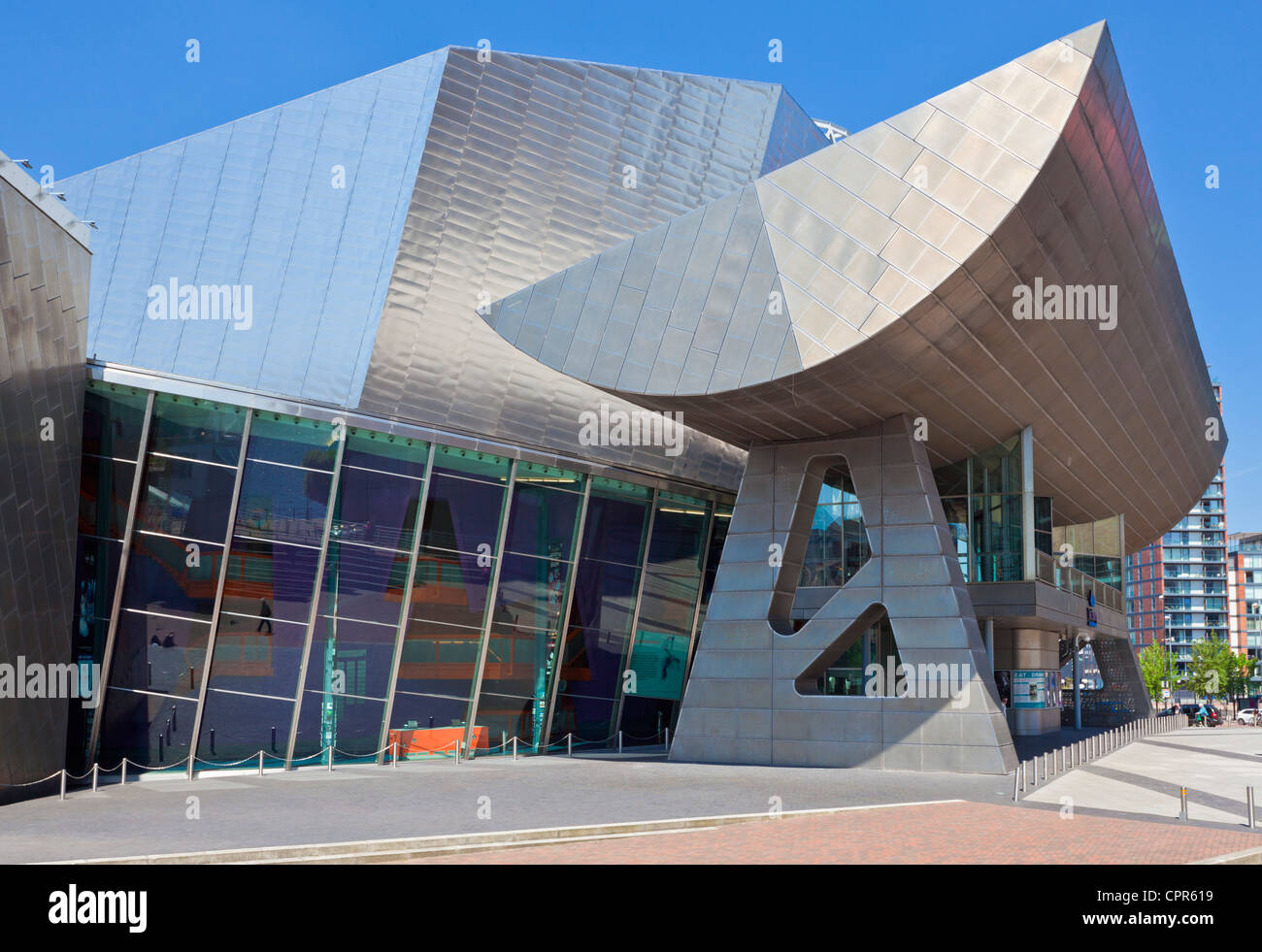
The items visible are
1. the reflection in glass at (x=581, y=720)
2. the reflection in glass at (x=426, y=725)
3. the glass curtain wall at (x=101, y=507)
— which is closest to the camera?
the glass curtain wall at (x=101, y=507)

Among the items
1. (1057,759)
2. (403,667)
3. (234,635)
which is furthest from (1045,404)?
(234,635)

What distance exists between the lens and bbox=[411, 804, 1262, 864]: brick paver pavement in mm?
12672

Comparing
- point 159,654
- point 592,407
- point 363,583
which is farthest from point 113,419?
point 592,407

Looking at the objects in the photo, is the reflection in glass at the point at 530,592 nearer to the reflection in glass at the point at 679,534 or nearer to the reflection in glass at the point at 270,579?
the reflection in glass at the point at 679,534

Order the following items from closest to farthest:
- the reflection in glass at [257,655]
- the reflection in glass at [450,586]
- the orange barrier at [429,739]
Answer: the reflection in glass at [257,655] < the orange barrier at [429,739] < the reflection in glass at [450,586]

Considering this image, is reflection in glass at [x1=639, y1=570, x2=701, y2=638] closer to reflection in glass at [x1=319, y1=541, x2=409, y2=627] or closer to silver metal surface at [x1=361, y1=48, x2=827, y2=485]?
silver metal surface at [x1=361, y1=48, x2=827, y2=485]

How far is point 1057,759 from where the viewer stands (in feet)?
84.6

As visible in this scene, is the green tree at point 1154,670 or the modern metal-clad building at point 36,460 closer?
the modern metal-clad building at point 36,460

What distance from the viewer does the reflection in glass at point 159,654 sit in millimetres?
24094

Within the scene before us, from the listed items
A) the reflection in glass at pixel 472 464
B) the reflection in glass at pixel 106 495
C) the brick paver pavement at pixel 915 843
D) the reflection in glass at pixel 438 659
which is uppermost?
the reflection in glass at pixel 472 464

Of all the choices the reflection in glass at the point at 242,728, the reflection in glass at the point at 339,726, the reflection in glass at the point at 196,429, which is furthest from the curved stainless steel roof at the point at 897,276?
the reflection in glass at the point at 242,728

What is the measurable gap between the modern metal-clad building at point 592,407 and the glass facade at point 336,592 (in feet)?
0.30

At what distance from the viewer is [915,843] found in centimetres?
1376
